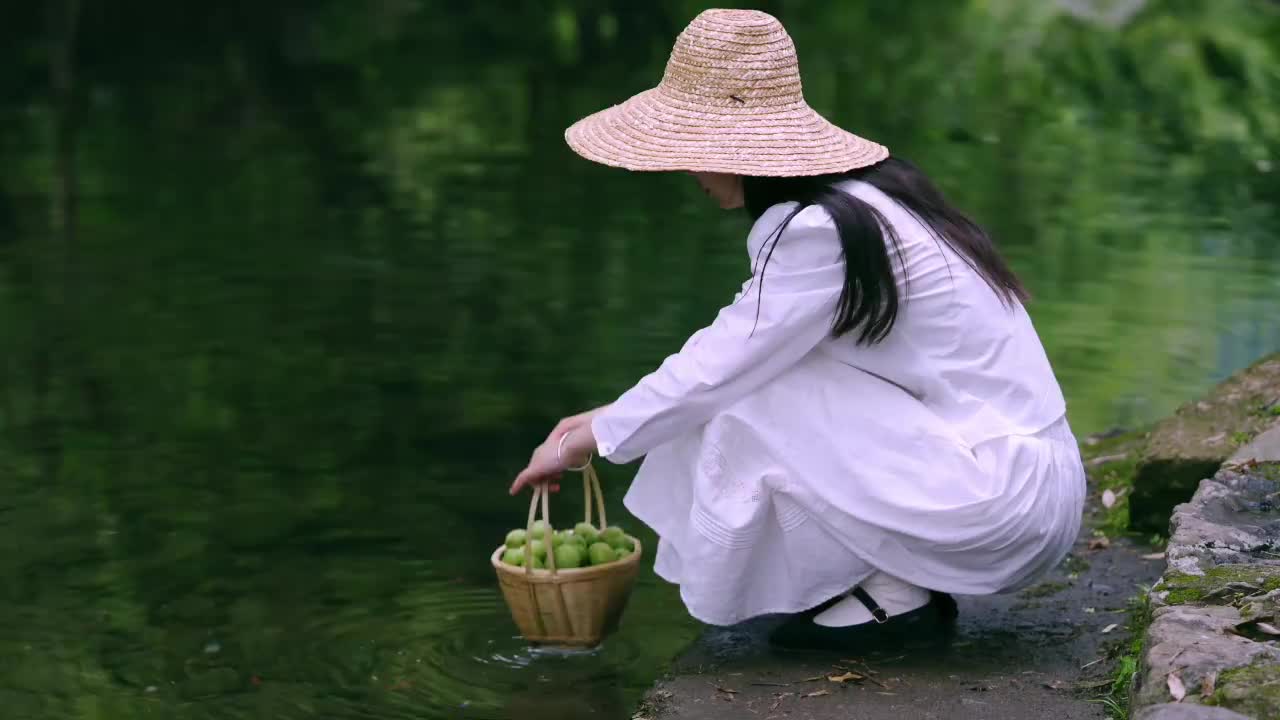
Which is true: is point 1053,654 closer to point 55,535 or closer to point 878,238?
point 878,238

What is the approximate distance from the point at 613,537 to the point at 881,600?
566 millimetres

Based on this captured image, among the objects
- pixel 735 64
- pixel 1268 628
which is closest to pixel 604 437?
pixel 735 64

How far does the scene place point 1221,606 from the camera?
8.68 ft

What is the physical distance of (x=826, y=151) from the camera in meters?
3.13

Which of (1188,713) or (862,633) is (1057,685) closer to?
(862,633)

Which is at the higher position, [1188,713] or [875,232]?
[875,232]

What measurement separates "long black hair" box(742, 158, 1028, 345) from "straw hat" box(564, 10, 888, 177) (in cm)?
4

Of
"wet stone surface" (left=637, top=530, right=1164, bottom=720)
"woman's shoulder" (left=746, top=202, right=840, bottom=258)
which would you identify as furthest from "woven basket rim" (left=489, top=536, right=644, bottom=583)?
"woman's shoulder" (left=746, top=202, right=840, bottom=258)

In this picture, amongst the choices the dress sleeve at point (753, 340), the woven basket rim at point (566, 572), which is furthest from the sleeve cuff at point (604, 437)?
the woven basket rim at point (566, 572)

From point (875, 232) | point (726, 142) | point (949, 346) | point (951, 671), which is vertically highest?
point (726, 142)

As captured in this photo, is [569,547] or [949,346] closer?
[949,346]

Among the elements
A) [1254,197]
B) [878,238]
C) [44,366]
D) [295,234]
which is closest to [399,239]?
[295,234]

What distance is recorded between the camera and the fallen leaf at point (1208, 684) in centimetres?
230

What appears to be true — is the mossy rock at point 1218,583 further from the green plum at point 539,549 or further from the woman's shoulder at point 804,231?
the green plum at point 539,549
